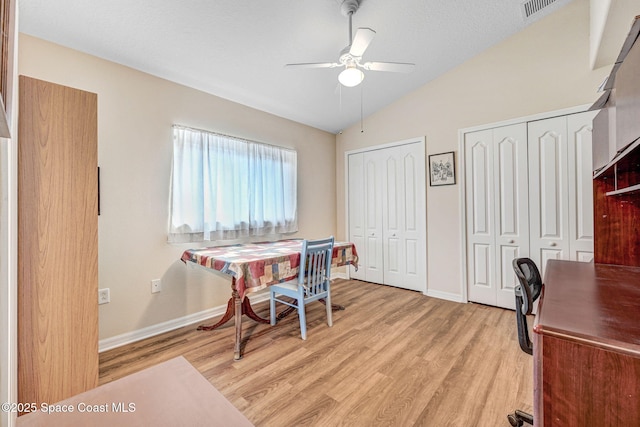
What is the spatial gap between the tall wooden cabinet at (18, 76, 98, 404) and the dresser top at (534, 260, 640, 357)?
7.08 feet

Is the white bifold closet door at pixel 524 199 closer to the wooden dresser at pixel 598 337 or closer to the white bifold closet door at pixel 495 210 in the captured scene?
the white bifold closet door at pixel 495 210

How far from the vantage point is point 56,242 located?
1443mm

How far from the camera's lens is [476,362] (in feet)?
6.61

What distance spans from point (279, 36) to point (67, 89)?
62.5 inches

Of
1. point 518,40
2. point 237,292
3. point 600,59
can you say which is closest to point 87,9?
point 237,292

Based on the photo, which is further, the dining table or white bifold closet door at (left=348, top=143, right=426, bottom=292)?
white bifold closet door at (left=348, top=143, right=426, bottom=292)

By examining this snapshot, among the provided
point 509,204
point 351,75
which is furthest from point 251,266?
point 509,204

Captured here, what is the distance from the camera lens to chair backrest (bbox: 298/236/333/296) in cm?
235

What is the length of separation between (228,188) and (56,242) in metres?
1.67

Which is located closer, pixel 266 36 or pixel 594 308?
pixel 594 308

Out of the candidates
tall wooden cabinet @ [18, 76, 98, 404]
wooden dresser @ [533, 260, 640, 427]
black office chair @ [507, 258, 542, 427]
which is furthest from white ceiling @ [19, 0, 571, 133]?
wooden dresser @ [533, 260, 640, 427]

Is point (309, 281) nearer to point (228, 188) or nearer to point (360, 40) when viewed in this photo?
point (228, 188)

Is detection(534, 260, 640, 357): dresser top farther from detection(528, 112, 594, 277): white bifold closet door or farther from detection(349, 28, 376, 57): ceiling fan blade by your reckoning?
detection(349, 28, 376, 57): ceiling fan blade

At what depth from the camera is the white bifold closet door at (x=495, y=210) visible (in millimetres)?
2945
